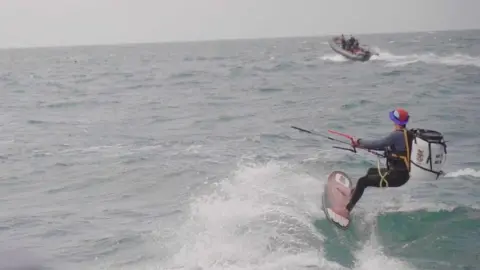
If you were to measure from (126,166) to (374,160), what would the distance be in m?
7.08

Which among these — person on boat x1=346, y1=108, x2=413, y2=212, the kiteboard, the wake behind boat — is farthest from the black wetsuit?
the wake behind boat

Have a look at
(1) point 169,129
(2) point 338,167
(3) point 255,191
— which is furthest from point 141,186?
(1) point 169,129

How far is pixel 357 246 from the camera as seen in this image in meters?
9.66

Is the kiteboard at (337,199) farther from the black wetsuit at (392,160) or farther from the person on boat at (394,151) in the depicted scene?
the person on boat at (394,151)

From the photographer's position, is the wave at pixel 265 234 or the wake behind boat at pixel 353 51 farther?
the wake behind boat at pixel 353 51

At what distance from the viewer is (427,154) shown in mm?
9172

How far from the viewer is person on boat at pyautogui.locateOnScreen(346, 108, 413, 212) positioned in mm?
9258

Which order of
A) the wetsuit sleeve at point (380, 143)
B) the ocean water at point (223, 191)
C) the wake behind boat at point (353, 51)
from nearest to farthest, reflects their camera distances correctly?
the wetsuit sleeve at point (380, 143)
the ocean water at point (223, 191)
the wake behind boat at point (353, 51)

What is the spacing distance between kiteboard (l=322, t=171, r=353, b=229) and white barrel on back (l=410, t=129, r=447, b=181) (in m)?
1.48

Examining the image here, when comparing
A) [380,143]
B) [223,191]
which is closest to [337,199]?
[380,143]

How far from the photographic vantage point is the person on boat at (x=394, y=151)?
9258 millimetres

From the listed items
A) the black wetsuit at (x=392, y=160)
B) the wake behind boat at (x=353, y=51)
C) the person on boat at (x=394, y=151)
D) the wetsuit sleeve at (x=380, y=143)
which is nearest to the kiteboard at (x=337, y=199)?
the black wetsuit at (x=392, y=160)

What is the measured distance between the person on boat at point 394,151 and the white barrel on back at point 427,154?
112mm

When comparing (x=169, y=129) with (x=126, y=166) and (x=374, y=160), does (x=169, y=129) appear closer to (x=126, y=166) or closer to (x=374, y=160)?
(x=126, y=166)
